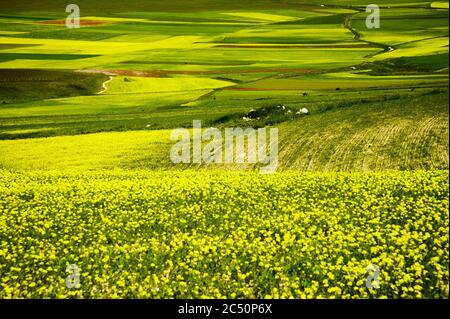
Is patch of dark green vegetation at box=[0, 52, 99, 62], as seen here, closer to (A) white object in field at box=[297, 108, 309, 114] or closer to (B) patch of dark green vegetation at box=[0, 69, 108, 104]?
(B) patch of dark green vegetation at box=[0, 69, 108, 104]

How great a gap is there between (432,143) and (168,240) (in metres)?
19.0

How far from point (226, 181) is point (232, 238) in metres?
6.90

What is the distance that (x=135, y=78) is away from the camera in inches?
2884

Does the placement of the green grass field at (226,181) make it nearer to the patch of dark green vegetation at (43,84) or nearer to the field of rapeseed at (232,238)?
the field of rapeseed at (232,238)

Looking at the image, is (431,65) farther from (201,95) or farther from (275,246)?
(275,246)

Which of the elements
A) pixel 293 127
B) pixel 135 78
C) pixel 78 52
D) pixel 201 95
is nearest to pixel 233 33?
pixel 78 52

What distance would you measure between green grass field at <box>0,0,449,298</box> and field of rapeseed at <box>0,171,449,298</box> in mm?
69

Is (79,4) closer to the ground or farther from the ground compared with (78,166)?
farther from the ground

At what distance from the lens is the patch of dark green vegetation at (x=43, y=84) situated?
204ft

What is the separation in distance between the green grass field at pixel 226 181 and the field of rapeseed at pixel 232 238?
69 mm

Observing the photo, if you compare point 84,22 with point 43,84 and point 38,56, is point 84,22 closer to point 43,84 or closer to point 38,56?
point 38,56

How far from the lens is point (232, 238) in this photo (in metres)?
16.2

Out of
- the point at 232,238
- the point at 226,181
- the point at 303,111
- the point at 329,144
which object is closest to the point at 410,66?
the point at 303,111

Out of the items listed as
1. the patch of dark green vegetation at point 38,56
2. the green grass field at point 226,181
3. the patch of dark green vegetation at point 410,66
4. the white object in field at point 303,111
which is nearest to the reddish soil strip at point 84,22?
the patch of dark green vegetation at point 38,56
